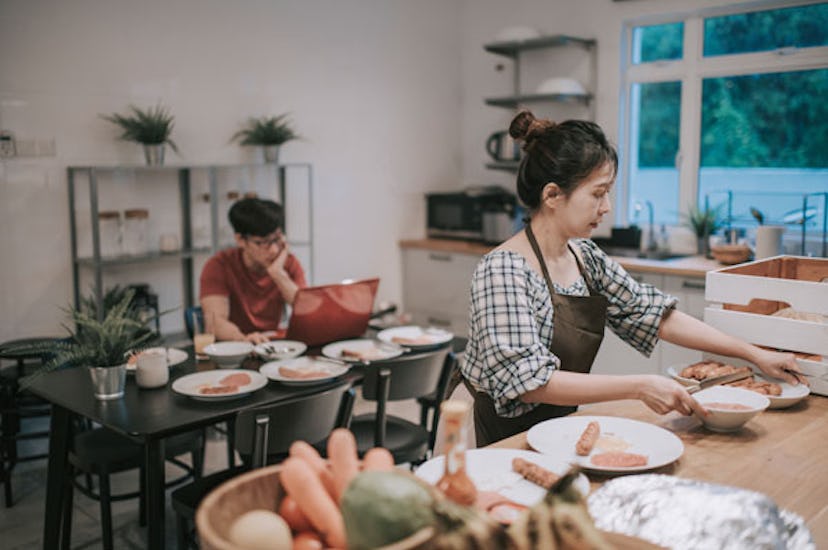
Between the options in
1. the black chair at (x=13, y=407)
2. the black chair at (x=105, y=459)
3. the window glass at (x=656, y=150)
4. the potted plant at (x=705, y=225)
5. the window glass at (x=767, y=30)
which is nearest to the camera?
the black chair at (x=105, y=459)

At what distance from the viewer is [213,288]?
11.6 ft

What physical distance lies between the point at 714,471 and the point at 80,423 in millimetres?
3050

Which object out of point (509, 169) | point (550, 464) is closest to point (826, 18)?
point (509, 169)

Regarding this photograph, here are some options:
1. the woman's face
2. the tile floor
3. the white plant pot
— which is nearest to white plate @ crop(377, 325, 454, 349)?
the tile floor

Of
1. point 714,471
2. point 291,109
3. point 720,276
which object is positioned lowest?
point 714,471

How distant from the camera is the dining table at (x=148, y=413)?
7.29 feet

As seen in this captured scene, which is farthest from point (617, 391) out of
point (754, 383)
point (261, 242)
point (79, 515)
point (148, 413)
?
point (79, 515)

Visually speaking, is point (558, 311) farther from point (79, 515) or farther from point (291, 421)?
point (79, 515)

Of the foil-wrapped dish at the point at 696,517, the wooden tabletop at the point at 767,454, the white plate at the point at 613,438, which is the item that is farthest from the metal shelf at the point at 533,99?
the foil-wrapped dish at the point at 696,517

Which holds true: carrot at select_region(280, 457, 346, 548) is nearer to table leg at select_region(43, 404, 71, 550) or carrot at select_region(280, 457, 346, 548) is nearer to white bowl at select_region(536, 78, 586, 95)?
table leg at select_region(43, 404, 71, 550)

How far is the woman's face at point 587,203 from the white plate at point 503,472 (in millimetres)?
602

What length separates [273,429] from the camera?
2.29 m

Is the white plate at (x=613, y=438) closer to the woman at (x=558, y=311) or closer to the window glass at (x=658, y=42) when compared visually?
the woman at (x=558, y=311)

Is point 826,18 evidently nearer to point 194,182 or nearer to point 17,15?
point 194,182
